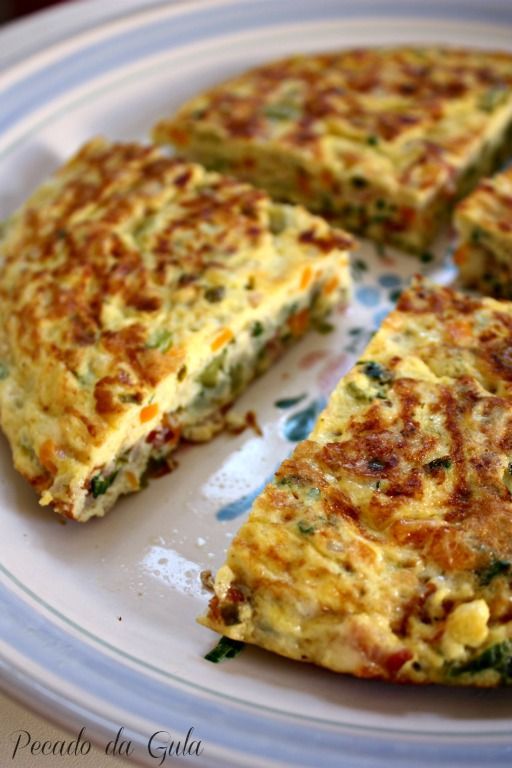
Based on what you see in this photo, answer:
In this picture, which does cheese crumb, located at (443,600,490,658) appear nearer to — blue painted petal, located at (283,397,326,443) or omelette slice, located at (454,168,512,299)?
blue painted petal, located at (283,397,326,443)

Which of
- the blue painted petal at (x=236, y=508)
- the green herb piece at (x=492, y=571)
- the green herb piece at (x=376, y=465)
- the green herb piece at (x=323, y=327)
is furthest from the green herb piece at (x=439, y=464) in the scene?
the green herb piece at (x=323, y=327)

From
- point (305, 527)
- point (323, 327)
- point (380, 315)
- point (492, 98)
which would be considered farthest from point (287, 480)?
point (492, 98)

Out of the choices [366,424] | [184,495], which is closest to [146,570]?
[184,495]

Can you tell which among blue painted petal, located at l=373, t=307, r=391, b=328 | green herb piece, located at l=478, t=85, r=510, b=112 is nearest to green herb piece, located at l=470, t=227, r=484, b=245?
blue painted petal, located at l=373, t=307, r=391, b=328

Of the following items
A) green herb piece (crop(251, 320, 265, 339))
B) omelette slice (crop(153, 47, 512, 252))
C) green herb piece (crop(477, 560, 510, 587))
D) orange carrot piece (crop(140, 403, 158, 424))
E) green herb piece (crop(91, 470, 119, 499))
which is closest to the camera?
green herb piece (crop(477, 560, 510, 587))

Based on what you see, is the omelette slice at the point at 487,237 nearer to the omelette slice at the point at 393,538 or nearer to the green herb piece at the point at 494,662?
the omelette slice at the point at 393,538

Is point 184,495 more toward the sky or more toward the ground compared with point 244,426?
more toward the ground

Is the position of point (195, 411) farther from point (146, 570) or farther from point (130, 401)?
point (146, 570)
